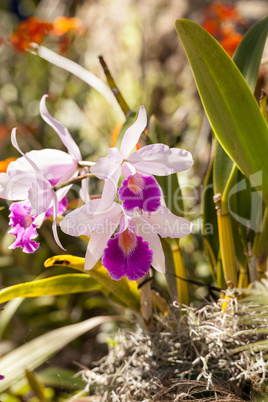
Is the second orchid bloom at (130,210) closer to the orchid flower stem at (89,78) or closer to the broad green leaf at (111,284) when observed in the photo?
the broad green leaf at (111,284)

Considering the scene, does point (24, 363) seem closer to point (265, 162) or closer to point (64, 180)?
point (64, 180)

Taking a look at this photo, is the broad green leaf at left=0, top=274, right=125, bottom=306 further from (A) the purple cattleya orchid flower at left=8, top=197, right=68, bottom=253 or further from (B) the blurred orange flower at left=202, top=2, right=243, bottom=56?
(B) the blurred orange flower at left=202, top=2, right=243, bottom=56

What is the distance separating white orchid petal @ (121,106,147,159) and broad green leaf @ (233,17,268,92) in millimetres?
232

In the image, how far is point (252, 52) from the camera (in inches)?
23.9

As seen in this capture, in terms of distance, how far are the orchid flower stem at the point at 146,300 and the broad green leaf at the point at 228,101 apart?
224mm

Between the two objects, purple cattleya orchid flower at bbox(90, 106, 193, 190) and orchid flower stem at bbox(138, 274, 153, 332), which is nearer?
purple cattleya orchid flower at bbox(90, 106, 193, 190)

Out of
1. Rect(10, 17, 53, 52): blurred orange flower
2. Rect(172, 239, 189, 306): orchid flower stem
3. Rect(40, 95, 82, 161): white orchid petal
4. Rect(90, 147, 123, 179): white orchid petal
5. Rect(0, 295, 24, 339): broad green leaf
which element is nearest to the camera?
Rect(90, 147, 123, 179): white orchid petal

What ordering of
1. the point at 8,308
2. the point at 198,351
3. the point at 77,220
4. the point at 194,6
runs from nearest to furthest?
the point at 77,220 < the point at 198,351 < the point at 8,308 < the point at 194,6

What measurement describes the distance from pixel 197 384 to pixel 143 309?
6.1 inches

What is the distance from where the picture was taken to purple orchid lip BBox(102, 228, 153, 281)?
482 mm

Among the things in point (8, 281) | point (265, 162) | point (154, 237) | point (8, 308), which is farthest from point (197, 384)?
point (8, 281)

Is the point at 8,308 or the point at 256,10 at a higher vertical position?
the point at 256,10

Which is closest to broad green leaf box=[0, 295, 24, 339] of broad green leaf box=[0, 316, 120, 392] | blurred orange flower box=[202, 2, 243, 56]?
broad green leaf box=[0, 316, 120, 392]

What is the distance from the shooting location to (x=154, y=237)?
52cm
